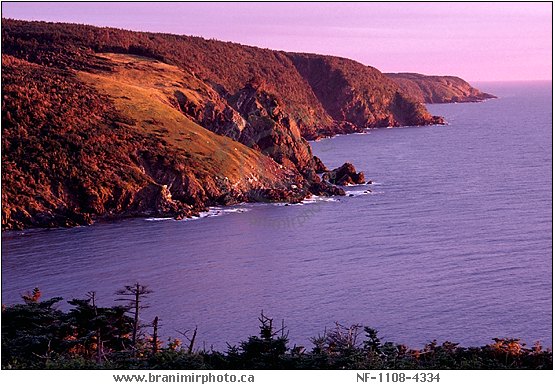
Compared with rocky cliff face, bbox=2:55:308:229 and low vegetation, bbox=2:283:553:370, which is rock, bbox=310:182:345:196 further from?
low vegetation, bbox=2:283:553:370

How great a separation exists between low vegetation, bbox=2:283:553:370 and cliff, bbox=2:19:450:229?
3937 centimetres

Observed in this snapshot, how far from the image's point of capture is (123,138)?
7644 cm

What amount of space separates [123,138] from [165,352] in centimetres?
5827

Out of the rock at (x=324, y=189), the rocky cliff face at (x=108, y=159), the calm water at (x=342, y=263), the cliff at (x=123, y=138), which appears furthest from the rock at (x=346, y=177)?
the rocky cliff face at (x=108, y=159)

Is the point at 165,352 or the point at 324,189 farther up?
the point at 165,352

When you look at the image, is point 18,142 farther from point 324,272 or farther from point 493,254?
point 493,254

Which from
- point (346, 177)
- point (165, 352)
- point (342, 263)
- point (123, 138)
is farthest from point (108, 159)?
point (165, 352)

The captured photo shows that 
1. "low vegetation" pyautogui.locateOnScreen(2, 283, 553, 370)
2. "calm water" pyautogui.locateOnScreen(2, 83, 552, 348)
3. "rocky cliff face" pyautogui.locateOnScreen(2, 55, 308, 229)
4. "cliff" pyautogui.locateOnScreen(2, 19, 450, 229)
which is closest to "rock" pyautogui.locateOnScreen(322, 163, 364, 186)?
"cliff" pyautogui.locateOnScreen(2, 19, 450, 229)

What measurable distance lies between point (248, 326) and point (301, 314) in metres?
2.93

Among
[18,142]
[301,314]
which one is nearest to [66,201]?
[18,142]

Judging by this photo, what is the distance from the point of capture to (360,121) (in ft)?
584

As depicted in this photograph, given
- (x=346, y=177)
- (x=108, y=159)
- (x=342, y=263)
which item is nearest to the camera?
(x=342, y=263)

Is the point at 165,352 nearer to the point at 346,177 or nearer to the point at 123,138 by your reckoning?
the point at 123,138

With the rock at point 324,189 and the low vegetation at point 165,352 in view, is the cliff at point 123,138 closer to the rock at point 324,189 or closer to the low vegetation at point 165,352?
the rock at point 324,189
